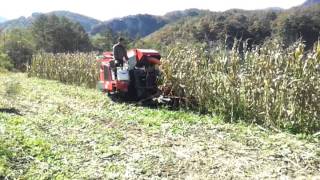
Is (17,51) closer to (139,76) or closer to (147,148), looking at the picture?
(139,76)

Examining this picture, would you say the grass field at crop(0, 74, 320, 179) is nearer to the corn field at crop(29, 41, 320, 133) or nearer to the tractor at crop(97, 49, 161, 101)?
the corn field at crop(29, 41, 320, 133)

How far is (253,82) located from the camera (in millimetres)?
10375

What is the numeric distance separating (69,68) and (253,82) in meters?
13.7

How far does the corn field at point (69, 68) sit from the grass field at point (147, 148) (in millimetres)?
9089

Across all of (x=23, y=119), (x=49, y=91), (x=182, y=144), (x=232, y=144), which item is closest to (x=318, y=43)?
(x=232, y=144)

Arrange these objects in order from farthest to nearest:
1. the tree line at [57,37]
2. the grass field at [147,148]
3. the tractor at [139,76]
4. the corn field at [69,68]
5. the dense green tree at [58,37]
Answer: the dense green tree at [58,37] < the tree line at [57,37] < the corn field at [69,68] < the tractor at [139,76] < the grass field at [147,148]

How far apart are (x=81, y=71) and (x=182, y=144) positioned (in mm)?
13900

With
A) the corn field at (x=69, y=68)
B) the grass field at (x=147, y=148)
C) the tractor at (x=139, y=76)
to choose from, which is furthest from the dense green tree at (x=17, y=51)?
the grass field at (x=147, y=148)

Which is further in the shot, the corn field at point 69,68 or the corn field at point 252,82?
the corn field at point 69,68

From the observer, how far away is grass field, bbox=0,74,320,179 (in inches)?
265

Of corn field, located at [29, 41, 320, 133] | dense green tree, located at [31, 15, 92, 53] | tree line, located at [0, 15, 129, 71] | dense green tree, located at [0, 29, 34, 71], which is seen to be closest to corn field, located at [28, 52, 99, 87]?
corn field, located at [29, 41, 320, 133]

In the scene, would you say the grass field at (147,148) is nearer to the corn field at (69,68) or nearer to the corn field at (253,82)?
the corn field at (253,82)

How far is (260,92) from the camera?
10.1 meters

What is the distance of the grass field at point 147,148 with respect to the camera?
6.74 metres
